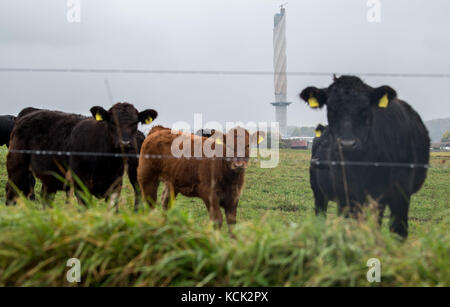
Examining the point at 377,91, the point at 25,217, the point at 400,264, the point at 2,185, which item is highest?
the point at 377,91

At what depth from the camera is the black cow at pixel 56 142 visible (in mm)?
7133

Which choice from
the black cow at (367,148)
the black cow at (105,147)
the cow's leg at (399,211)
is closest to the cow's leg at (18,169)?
the black cow at (105,147)

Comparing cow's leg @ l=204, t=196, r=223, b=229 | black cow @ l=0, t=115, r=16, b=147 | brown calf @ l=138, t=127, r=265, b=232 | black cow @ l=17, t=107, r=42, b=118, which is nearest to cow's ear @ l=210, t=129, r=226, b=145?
brown calf @ l=138, t=127, r=265, b=232

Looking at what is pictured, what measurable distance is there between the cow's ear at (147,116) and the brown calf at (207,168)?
616mm

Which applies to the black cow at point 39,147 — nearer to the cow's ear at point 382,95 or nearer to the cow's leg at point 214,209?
the cow's leg at point 214,209

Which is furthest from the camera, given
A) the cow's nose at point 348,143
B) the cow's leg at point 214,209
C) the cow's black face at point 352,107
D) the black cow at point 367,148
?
the cow's leg at point 214,209

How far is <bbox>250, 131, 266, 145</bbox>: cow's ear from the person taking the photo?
24.4 feet

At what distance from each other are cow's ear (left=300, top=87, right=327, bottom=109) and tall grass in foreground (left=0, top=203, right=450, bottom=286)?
82.8 inches

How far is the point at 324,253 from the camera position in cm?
365

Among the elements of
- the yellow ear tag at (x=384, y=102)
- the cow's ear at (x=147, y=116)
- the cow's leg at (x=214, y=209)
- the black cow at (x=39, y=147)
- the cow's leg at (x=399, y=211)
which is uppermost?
the yellow ear tag at (x=384, y=102)

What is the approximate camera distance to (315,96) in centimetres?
582

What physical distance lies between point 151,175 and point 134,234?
4242mm

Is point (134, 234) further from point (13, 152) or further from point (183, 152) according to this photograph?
point (13, 152)
